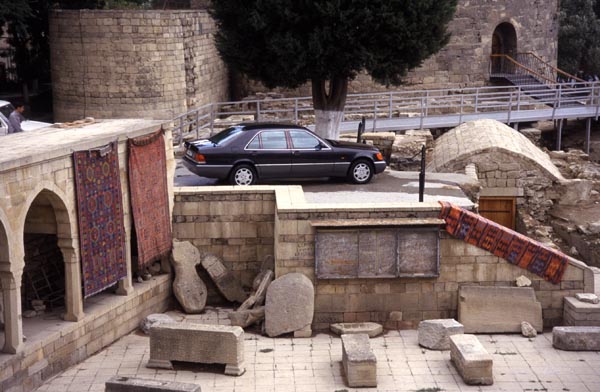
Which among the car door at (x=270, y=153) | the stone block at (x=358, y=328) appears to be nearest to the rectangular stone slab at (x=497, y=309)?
the stone block at (x=358, y=328)

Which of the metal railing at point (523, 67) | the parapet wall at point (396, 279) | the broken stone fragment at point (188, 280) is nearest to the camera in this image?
the parapet wall at point (396, 279)

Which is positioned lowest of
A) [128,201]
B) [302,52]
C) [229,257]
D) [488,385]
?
[488,385]

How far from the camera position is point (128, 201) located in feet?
50.4

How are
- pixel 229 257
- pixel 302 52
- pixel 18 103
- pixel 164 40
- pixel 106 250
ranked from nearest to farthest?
pixel 106 250 < pixel 229 257 < pixel 302 52 < pixel 164 40 < pixel 18 103

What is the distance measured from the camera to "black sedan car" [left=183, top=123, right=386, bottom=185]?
Result: 58.4 feet

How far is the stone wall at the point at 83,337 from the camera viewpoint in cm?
1241

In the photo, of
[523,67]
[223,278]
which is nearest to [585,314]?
[223,278]

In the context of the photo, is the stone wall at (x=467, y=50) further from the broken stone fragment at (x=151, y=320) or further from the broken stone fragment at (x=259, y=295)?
the broken stone fragment at (x=151, y=320)

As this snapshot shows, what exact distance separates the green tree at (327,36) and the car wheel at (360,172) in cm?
279

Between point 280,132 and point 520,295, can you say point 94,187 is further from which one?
point 520,295

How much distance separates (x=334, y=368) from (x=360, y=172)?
5545 millimetres

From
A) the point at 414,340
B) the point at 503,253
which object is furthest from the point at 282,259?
the point at 503,253

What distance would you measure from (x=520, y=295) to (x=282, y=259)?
417 cm

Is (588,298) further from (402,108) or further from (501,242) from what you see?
(402,108)
